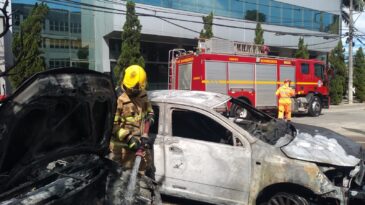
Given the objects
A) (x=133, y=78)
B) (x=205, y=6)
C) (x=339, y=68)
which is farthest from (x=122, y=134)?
(x=339, y=68)

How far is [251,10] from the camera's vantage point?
93.4ft

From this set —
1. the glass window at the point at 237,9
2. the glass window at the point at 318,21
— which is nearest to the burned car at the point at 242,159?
the glass window at the point at 237,9

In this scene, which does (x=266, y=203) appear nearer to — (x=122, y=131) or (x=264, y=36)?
(x=122, y=131)

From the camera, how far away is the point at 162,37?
24.3 meters

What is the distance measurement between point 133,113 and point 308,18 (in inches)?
1218

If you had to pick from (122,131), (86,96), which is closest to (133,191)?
(86,96)

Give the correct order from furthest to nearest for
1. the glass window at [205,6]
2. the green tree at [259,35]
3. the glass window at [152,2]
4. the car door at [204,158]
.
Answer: the green tree at [259,35] → the glass window at [205,6] → the glass window at [152,2] → the car door at [204,158]

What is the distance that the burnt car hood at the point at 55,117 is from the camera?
7.77 ft

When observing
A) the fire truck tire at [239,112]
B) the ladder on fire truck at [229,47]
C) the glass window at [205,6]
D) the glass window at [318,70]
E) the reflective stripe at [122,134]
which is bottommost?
the reflective stripe at [122,134]

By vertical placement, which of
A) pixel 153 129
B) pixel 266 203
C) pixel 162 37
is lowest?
pixel 266 203

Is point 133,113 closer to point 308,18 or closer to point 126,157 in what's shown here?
point 126,157

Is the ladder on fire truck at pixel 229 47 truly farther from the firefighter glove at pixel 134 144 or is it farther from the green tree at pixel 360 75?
the green tree at pixel 360 75

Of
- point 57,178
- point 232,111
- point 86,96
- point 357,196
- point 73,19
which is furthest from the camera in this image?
point 73,19

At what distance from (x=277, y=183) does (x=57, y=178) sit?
2.35 metres
